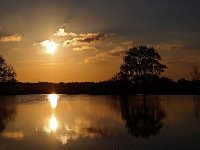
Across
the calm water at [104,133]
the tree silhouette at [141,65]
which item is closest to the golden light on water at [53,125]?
the calm water at [104,133]

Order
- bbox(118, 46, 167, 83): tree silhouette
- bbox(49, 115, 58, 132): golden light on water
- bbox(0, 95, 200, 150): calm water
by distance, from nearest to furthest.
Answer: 1. bbox(0, 95, 200, 150): calm water
2. bbox(49, 115, 58, 132): golden light on water
3. bbox(118, 46, 167, 83): tree silhouette

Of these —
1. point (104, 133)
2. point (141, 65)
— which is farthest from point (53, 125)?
point (141, 65)

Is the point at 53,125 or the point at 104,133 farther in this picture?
the point at 53,125

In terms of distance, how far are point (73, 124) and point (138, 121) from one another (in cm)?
635

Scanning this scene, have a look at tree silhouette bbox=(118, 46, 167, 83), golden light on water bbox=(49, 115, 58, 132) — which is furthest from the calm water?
tree silhouette bbox=(118, 46, 167, 83)

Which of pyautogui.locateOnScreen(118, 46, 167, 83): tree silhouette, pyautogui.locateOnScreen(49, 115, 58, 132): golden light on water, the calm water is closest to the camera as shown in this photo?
the calm water

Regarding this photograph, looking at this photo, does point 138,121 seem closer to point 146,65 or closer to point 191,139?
point 191,139

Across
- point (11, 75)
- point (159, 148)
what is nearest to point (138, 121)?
point (159, 148)

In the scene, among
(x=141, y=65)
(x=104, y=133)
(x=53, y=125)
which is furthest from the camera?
(x=141, y=65)

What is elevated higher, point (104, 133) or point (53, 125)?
point (53, 125)

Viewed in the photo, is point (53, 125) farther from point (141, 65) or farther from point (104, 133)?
point (141, 65)

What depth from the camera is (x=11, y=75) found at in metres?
98.8

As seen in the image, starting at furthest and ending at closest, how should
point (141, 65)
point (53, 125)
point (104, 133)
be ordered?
1. point (141, 65)
2. point (53, 125)
3. point (104, 133)

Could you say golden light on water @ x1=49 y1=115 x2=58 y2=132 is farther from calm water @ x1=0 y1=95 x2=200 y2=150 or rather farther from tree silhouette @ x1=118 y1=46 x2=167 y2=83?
tree silhouette @ x1=118 y1=46 x2=167 y2=83
